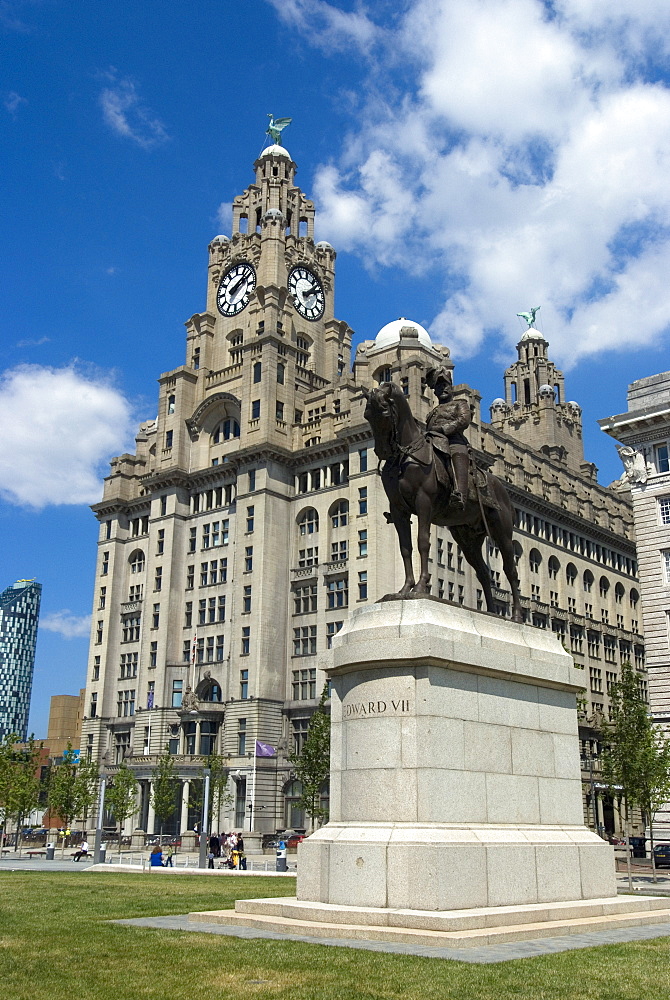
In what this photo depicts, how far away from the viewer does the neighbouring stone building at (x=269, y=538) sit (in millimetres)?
87375

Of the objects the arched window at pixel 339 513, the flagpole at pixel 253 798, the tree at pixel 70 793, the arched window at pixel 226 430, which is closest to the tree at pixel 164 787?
the tree at pixel 70 793

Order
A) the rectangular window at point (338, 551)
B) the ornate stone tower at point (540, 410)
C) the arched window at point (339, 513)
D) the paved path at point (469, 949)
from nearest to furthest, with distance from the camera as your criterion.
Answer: the paved path at point (469, 949), the rectangular window at point (338, 551), the arched window at point (339, 513), the ornate stone tower at point (540, 410)

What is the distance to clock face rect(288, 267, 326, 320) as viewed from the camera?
108 metres

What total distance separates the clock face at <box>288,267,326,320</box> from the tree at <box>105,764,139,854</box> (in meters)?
52.8

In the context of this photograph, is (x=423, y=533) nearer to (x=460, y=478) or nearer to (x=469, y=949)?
(x=460, y=478)

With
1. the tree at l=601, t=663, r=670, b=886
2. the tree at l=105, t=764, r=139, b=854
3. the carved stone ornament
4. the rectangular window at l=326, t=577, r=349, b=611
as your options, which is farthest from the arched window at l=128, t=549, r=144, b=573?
the tree at l=601, t=663, r=670, b=886

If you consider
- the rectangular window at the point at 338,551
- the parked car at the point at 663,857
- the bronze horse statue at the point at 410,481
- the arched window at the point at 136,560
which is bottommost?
the parked car at the point at 663,857

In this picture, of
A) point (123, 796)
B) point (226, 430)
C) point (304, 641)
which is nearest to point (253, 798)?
point (123, 796)

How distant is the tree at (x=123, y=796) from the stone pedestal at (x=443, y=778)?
68047 mm

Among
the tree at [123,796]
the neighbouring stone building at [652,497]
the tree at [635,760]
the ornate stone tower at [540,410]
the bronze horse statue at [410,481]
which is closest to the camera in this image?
the bronze horse statue at [410,481]

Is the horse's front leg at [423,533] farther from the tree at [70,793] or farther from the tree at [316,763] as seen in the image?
the tree at [70,793]

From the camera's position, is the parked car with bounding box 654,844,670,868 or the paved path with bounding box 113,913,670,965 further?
the parked car with bounding box 654,844,670,868

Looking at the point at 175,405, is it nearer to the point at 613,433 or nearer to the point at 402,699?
→ the point at 613,433

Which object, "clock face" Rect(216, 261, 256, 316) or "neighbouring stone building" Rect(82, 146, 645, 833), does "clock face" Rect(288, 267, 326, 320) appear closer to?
"neighbouring stone building" Rect(82, 146, 645, 833)
